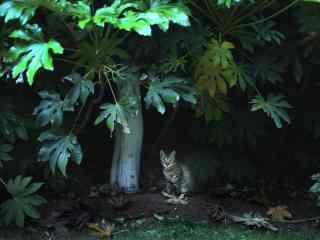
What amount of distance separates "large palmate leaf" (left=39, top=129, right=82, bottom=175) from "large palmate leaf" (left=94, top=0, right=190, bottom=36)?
688 millimetres

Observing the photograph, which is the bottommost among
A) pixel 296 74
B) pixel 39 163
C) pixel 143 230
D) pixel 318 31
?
pixel 143 230

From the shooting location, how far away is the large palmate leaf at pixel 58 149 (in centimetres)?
307

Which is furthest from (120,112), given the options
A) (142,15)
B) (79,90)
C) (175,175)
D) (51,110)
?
(175,175)

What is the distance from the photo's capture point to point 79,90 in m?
3.07

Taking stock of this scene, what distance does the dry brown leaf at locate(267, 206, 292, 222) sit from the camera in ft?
11.5

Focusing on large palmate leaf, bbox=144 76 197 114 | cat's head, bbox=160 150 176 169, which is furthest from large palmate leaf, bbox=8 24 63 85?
cat's head, bbox=160 150 176 169

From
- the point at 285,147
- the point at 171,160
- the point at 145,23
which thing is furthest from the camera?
the point at 285,147

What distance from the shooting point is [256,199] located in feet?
12.1

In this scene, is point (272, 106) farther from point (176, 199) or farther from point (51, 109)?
point (51, 109)

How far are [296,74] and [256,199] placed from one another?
0.81m

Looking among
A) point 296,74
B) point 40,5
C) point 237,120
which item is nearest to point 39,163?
point 40,5

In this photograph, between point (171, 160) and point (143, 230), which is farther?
point (171, 160)

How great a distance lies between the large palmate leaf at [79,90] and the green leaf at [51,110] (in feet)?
0.22

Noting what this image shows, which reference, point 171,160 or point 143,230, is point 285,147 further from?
point 143,230
